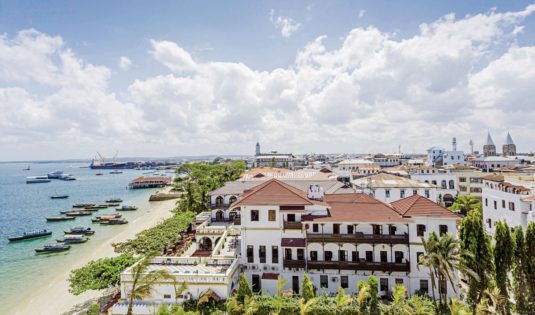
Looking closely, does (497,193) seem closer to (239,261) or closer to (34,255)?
(239,261)

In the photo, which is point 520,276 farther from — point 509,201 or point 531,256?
point 509,201

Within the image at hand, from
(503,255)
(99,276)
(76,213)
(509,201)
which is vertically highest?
(509,201)

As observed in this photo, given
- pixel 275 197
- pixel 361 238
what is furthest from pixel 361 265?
pixel 275 197

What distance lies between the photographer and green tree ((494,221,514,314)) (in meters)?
25.7

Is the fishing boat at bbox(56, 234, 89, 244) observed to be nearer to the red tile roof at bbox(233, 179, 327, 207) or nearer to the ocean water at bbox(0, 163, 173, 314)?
the ocean water at bbox(0, 163, 173, 314)

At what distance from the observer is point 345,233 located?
31141 millimetres

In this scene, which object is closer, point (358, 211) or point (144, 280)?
point (144, 280)

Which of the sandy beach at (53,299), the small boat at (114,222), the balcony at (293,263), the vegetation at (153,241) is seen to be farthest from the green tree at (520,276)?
the small boat at (114,222)

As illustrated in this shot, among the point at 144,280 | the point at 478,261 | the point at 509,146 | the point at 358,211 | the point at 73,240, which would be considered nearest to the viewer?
the point at 144,280

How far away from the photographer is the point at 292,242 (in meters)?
31.0

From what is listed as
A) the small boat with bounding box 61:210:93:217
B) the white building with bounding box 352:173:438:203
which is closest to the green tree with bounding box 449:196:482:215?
the white building with bounding box 352:173:438:203

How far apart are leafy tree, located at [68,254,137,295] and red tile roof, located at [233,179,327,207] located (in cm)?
1326

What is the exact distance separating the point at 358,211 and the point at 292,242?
7529 mm

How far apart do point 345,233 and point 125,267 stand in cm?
2262
